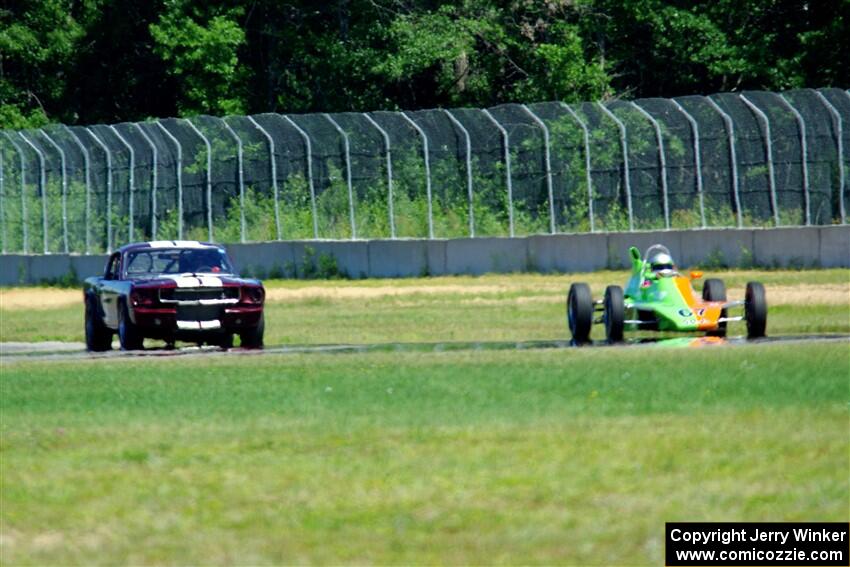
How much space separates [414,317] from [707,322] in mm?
7358

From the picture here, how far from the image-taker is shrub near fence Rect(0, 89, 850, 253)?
35594 mm

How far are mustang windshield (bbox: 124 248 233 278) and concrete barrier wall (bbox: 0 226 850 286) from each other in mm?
12908

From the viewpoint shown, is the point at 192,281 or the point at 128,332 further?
the point at 128,332

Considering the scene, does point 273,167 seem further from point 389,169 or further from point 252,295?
point 252,295

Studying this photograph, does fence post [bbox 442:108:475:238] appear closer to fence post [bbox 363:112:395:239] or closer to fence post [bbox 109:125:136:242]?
fence post [bbox 363:112:395:239]

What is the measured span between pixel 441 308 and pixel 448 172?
8294mm

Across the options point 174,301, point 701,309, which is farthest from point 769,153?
point 174,301

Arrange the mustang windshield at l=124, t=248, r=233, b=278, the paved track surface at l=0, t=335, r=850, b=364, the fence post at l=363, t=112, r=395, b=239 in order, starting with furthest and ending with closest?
the fence post at l=363, t=112, r=395, b=239 < the mustang windshield at l=124, t=248, r=233, b=278 < the paved track surface at l=0, t=335, r=850, b=364

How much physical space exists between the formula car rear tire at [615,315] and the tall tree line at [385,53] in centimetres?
2723

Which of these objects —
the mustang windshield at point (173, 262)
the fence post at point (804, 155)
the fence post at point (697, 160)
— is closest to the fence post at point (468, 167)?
the fence post at point (697, 160)

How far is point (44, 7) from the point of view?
61094 millimetres

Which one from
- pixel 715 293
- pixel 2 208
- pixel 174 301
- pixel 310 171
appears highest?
pixel 310 171

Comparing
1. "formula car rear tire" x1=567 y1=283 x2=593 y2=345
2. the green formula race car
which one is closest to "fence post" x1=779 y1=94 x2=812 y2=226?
the green formula race car

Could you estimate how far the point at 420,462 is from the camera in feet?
35.4
